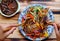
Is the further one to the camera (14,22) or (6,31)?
(14,22)

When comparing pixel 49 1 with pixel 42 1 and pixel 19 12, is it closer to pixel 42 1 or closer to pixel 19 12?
pixel 42 1

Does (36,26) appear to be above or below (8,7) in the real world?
below

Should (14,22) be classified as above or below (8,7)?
below

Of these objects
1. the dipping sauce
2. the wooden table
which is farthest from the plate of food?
the dipping sauce

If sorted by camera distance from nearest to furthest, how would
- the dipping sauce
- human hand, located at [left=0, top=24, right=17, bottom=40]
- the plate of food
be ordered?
human hand, located at [left=0, top=24, right=17, bottom=40]
the plate of food
the dipping sauce

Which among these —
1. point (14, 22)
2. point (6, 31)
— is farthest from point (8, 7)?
point (6, 31)

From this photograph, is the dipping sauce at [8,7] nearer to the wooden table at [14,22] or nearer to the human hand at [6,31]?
the wooden table at [14,22]

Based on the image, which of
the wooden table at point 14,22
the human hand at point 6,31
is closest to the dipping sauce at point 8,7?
the wooden table at point 14,22

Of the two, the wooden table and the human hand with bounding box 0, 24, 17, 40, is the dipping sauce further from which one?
the human hand with bounding box 0, 24, 17, 40

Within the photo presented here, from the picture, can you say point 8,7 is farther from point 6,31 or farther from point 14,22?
point 6,31
